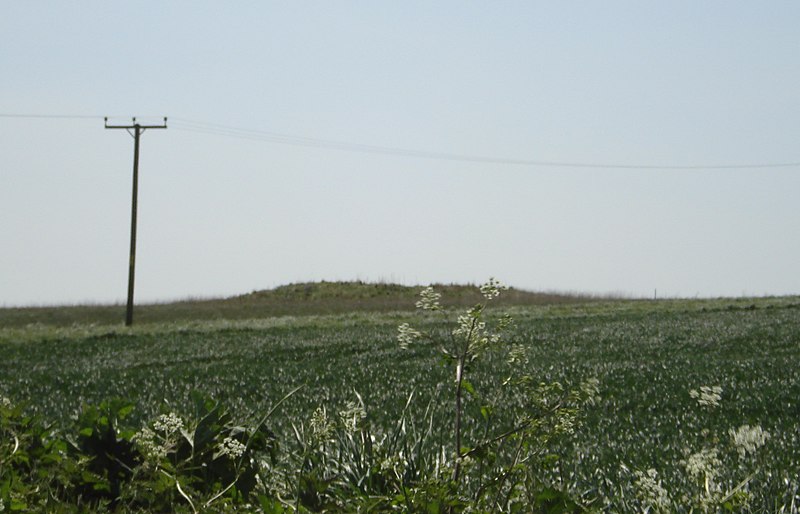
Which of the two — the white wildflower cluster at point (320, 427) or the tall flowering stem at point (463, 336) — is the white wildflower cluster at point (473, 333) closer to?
the tall flowering stem at point (463, 336)

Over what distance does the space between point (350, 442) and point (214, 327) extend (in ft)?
86.4

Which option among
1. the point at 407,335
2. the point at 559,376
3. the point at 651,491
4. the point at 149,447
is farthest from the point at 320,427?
the point at 559,376

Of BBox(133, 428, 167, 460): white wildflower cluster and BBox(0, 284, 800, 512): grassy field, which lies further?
BBox(0, 284, 800, 512): grassy field

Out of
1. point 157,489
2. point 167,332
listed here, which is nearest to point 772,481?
point 157,489

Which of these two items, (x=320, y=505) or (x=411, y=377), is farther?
(x=411, y=377)

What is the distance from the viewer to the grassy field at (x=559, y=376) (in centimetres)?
728

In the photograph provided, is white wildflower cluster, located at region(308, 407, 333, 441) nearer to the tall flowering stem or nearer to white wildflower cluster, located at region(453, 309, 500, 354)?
the tall flowering stem

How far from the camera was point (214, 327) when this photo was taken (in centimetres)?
3112

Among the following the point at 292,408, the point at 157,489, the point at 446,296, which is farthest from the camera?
the point at 446,296

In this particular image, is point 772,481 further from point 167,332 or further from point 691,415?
point 167,332

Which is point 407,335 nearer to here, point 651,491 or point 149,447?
point 651,491

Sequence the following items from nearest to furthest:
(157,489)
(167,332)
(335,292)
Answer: (157,489), (167,332), (335,292)

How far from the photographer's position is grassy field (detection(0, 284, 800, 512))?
23.9 feet

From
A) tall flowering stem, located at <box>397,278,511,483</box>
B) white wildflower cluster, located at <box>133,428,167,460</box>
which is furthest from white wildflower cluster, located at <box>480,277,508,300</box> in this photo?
white wildflower cluster, located at <box>133,428,167,460</box>
